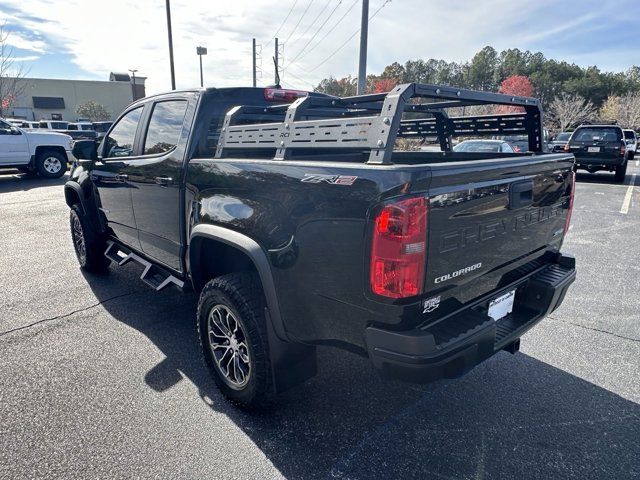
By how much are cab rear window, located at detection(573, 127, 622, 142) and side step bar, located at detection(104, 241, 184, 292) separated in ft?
46.3

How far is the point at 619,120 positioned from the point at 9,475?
57458 mm

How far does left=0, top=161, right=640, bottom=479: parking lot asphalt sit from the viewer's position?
2158 millimetres

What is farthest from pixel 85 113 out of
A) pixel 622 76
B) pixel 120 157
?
pixel 622 76

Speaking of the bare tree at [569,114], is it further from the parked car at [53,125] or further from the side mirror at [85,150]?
the side mirror at [85,150]

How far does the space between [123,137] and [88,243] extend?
1446 mm

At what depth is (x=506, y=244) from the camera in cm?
224

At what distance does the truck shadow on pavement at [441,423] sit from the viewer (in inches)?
84.6

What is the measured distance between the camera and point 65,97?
57.3 meters

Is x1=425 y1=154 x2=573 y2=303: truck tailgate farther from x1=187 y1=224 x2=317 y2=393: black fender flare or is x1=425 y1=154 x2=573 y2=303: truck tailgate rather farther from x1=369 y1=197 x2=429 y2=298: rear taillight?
x1=187 y1=224 x2=317 y2=393: black fender flare

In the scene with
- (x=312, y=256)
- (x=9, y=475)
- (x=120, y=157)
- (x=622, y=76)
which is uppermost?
(x=622, y=76)

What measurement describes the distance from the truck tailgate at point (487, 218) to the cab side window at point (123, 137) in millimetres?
2950

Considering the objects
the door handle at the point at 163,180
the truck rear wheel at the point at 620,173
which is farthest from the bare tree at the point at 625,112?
the door handle at the point at 163,180

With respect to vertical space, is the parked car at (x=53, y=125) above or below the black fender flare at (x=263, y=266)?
above

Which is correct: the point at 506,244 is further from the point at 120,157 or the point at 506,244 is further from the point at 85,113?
the point at 85,113
